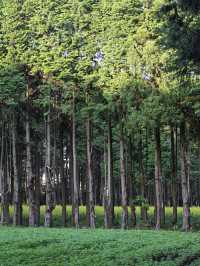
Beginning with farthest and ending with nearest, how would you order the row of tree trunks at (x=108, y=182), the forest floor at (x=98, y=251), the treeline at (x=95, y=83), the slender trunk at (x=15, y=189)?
1. the slender trunk at (x=15, y=189)
2. the row of tree trunks at (x=108, y=182)
3. the treeline at (x=95, y=83)
4. the forest floor at (x=98, y=251)

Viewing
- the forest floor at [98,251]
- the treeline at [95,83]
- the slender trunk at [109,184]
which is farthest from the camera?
the slender trunk at [109,184]

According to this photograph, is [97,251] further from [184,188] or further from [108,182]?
[108,182]

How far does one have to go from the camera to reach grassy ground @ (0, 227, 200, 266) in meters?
Result: 11.8

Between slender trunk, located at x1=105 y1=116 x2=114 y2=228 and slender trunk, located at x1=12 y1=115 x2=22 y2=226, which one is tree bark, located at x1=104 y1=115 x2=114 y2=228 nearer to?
slender trunk, located at x1=105 y1=116 x2=114 y2=228

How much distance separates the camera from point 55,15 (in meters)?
28.1

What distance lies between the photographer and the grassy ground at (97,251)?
11.8 m

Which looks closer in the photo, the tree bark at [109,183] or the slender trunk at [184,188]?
the slender trunk at [184,188]

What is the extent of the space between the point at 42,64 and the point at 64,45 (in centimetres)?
153

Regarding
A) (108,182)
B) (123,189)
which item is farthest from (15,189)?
(123,189)

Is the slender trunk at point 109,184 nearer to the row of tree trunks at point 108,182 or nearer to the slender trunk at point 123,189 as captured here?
the row of tree trunks at point 108,182

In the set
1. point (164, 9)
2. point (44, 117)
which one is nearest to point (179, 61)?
point (164, 9)

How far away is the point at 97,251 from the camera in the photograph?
13812 mm

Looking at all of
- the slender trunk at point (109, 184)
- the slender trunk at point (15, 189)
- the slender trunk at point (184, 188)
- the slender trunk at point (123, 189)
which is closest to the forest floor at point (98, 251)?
the slender trunk at point (184, 188)

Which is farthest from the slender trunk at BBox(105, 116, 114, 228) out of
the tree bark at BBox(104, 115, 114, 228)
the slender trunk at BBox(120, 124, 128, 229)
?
the slender trunk at BBox(120, 124, 128, 229)
